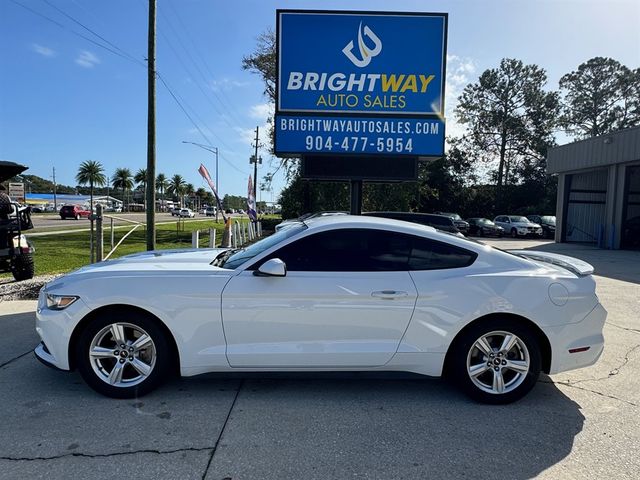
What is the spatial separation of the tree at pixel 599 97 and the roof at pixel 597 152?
A: 3042 centimetres

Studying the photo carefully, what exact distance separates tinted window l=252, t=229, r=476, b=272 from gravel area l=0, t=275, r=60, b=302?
226 inches

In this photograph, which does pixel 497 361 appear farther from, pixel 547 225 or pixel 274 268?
pixel 547 225

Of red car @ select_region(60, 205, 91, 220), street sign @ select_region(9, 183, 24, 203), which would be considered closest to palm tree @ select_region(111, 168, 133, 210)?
red car @ select_region(60, 205, 91, 220)

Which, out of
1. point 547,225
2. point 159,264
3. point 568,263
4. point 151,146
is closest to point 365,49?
point 151,146

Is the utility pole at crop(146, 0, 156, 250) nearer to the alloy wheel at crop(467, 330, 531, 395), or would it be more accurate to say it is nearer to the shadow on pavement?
the shadow on pavement

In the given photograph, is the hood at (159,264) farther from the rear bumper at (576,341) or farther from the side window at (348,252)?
the rear bumper at (576,341)

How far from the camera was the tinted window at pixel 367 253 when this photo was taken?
3.65 meters

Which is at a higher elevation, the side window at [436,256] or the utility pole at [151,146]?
the utility pole at [151,146]

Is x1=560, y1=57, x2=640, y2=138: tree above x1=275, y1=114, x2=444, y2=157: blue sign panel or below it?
above

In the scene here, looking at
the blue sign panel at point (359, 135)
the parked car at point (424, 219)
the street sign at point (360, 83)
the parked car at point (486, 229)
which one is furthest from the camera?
the parked car at point (486, 229)

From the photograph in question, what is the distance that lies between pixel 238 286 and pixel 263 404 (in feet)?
3.24

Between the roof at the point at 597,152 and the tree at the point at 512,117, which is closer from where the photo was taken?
the roof at the point at 597,152

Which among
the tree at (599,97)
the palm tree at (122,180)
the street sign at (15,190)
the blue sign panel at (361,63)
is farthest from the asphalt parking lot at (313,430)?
the palm tree at (122,180)

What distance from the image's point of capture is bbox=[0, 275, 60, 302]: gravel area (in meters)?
7.13
